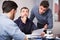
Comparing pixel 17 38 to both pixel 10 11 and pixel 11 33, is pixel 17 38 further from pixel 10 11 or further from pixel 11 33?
pixel 10 11

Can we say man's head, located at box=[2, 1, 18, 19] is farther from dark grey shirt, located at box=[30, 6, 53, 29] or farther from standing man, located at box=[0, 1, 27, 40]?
dark grey shirt, located at box=[30, 6, 53, 29]

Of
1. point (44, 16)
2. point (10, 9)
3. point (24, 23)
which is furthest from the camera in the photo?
point (44, 16)

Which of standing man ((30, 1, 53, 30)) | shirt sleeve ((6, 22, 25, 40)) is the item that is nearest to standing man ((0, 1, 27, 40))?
shirt sleeve ((6, 22, 25, 40))

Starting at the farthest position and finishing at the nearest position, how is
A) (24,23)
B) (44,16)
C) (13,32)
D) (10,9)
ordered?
(44,16), (24,23), (10,9), (13,32)

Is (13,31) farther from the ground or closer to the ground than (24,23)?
farther from the ground

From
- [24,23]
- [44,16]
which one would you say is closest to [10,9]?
[24,23]

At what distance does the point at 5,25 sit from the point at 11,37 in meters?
0.14

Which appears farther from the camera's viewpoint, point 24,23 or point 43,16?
point 43,16

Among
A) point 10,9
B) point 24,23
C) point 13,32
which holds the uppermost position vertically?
point 10,9

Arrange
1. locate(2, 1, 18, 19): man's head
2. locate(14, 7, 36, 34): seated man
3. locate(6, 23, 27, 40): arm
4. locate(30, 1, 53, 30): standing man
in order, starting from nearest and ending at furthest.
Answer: locate(6, 23, 27, 40): arm < locate(2, 1, 18, 19): man's head < locate(14, 7, 36, 34): seated man < locate(30, 1, 53, 30): standing man

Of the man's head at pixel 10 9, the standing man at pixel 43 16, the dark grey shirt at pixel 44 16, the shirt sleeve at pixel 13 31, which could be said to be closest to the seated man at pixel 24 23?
the standing man at pixel 43 16

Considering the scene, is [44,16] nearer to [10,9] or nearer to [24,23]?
[24,23]

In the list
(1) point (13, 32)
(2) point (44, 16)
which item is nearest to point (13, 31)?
(1) point (13, 32)

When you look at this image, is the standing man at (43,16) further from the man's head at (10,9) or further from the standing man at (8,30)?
the standing man at (8,30)
